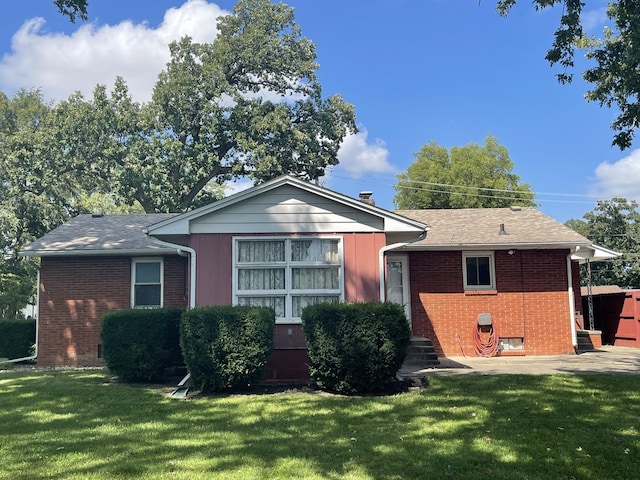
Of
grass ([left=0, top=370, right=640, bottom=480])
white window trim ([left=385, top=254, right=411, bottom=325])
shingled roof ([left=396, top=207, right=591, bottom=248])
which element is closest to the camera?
grass ([left=0, top=370, right=640, bottom=480])

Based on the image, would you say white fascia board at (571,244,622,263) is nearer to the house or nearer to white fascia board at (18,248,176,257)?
the house

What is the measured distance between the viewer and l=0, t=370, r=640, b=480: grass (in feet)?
16.8

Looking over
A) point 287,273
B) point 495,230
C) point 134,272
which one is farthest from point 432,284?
point 134,272

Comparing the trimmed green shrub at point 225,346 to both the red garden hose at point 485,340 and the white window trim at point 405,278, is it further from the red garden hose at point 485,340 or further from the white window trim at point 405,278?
the red garden hose at point 485,340

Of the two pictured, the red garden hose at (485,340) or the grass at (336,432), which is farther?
the red garden hose at (485,340)

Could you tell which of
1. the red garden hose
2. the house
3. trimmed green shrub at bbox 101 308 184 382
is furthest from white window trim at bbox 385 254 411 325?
trimmed green shrub at bbox 101 308 184 382

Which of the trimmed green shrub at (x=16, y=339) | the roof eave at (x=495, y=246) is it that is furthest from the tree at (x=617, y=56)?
the trimmed green shrub at (x=16, y=339)

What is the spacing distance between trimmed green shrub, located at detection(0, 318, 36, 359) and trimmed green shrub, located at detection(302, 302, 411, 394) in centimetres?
1006

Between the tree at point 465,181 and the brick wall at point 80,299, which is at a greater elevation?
the tree at point 465,181

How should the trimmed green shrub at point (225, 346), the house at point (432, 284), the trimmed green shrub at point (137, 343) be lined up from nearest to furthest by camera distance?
the trimmed green shrub at point (225, 346), the trimmed green shrub at point (137, 343), the house at point (432, 284)

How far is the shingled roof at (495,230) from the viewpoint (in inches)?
536

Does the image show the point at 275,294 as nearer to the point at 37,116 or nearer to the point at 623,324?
the point at 623,324

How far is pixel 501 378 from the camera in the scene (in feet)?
30.8

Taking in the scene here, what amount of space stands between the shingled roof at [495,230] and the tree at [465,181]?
18.8m
